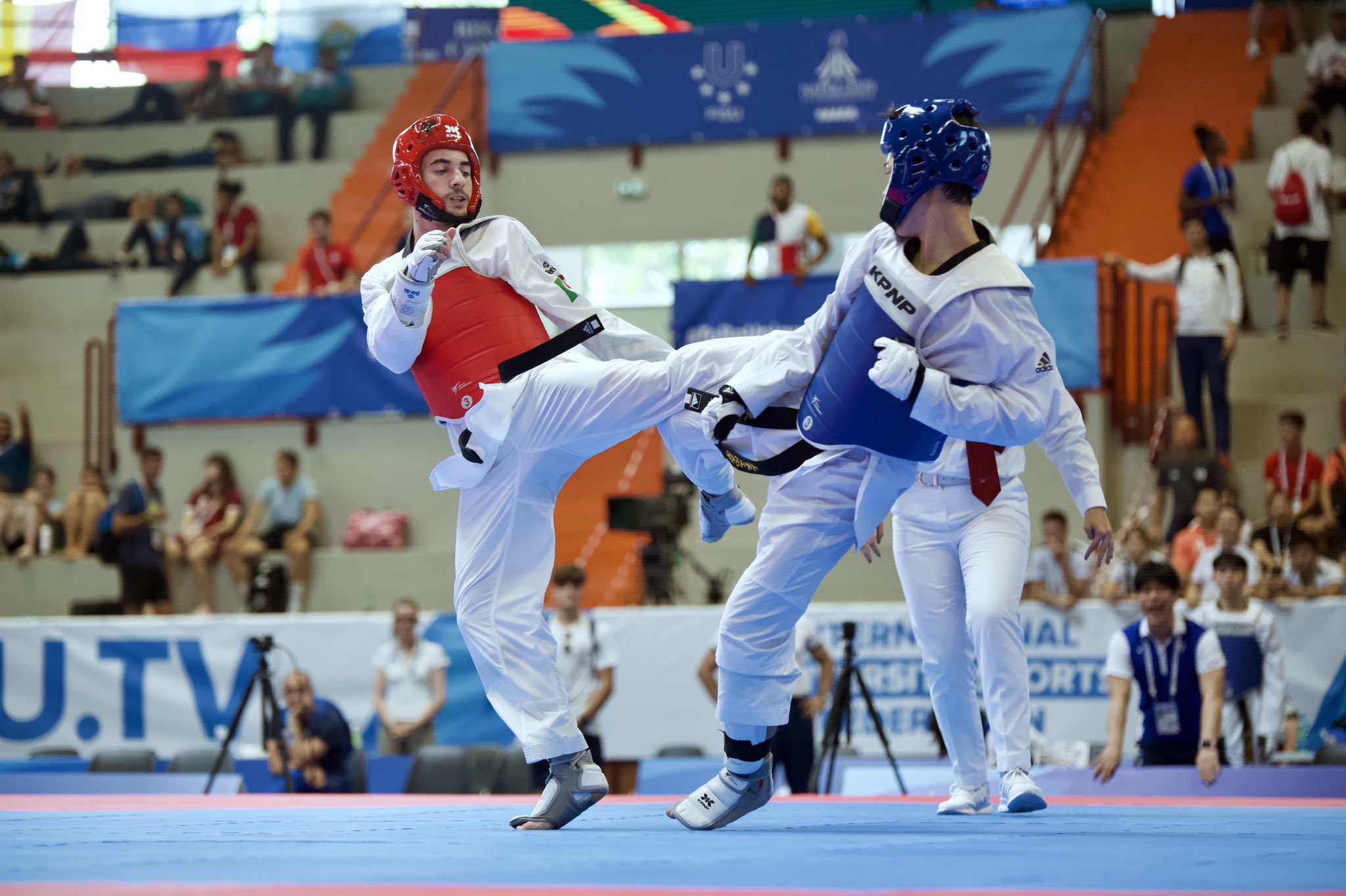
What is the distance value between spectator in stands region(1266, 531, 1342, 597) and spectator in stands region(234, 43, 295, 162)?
1262cm

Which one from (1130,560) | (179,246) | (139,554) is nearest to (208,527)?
(139,554)

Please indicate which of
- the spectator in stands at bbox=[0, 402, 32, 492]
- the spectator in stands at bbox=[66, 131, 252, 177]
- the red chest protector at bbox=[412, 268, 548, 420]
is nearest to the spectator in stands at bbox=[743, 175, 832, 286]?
the spectator in stands at bbox=[66, 131, 252, 177]

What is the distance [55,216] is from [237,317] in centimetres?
503

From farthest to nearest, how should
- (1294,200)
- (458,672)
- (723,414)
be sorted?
(1294,200)
(458,672)
(723,414)

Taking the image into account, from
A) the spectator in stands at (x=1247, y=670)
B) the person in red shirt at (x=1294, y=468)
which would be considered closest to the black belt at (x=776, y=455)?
the spectator in stands at (x=1247, y=670)

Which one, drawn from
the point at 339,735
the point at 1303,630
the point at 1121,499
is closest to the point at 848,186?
the point at 1121,499

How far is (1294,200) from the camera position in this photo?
41.7 ft

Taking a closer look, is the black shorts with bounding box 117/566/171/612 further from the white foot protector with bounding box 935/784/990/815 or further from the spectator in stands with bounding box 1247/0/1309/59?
the spectator in stands with bounding box 1247/0/1309/59

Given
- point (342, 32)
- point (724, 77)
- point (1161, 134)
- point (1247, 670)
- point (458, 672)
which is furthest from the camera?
point (342, 32)

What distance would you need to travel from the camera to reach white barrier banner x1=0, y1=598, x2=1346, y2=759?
31.6ft

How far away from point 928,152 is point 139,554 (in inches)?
413

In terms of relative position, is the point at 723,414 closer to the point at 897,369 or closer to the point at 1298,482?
the point at 897,369

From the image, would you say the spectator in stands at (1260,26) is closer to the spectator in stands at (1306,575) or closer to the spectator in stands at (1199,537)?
the spectator in stands at (1199,537)

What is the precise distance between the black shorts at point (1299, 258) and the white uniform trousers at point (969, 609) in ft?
28.5
